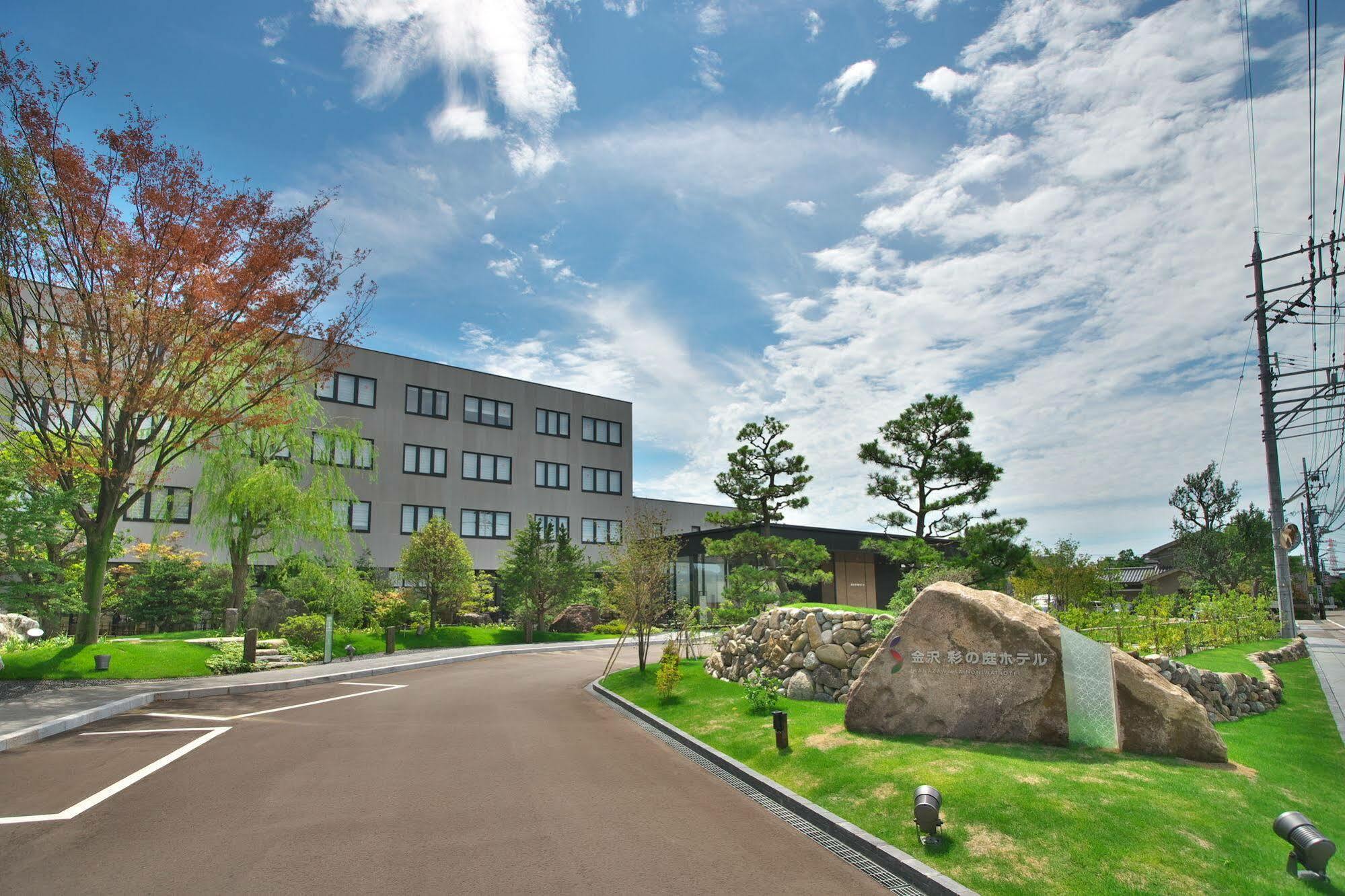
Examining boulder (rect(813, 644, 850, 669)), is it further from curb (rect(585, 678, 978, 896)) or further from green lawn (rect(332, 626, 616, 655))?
green lawn (rect(332, 626, 616, 655))

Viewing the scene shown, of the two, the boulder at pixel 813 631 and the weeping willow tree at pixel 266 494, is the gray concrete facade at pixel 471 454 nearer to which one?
the weeping willow tree at pixel 266 494

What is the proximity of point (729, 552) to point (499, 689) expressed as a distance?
871cm

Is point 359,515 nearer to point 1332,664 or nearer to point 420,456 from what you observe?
point 420,456

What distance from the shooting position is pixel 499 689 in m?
18.7

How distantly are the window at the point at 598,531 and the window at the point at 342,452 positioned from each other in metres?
15.8

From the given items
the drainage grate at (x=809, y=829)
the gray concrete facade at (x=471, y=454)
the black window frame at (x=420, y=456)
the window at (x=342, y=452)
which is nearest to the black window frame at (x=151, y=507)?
the gray concrete facade at (x=471, y=454)

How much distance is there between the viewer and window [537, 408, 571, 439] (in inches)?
1880

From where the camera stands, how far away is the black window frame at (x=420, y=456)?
1634 inches

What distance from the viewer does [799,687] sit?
49.1 ft

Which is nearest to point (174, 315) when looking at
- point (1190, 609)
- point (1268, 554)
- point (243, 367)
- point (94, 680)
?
point (243, 367)

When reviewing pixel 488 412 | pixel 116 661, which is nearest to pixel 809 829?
pixel 116 661

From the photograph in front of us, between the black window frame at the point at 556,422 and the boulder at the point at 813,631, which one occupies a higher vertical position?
the black window frame at the point at 556,422

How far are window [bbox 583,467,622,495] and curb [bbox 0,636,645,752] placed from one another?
19.9m

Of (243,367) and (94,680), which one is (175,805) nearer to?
(94,680)
